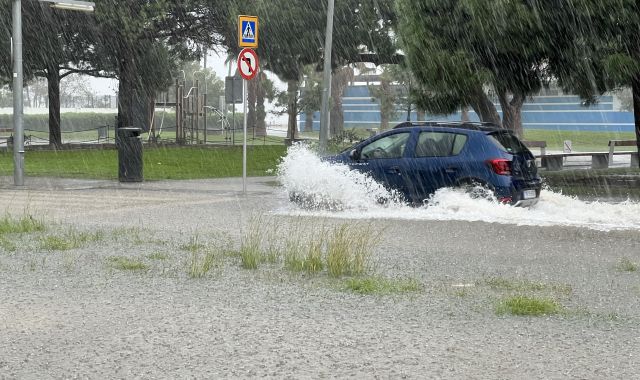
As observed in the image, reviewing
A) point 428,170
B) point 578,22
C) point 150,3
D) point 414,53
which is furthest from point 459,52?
point 150,3

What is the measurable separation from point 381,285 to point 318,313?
1.21 meters

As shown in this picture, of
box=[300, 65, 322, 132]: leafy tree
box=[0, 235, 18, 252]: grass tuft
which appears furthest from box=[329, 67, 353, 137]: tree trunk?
box=[0, 235, 18, 252]: grass tuft

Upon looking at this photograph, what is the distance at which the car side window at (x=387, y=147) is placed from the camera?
50.1 feet

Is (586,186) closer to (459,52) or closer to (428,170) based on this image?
(459,52)

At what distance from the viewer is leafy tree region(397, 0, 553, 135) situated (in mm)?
18641

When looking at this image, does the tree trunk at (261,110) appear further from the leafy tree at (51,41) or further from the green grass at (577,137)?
the leafy tree at (51,41)

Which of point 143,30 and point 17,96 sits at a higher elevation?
point 143,30

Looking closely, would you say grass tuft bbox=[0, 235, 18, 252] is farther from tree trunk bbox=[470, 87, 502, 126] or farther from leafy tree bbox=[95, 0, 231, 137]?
leafy tree bbox=[95, 0, 231, 137]

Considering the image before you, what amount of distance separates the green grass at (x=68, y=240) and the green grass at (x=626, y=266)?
572 centimetres

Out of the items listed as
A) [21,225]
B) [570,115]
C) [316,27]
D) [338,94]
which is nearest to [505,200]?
[21,225]

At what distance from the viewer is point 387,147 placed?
15.4 metres

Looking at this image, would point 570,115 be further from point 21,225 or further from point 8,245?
point 8,245

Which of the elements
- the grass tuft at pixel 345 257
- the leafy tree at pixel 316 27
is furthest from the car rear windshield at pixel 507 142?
the leafy tree at pixel 316 27

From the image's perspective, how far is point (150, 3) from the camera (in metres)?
37.5
